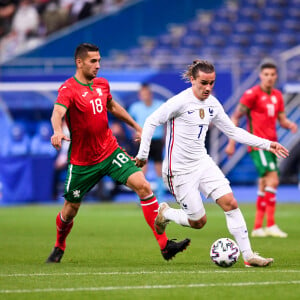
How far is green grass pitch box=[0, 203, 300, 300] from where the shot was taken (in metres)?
6.96

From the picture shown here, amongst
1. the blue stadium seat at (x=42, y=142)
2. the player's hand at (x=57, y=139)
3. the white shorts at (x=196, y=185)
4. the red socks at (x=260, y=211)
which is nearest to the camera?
the player's hand at (x=57, y=139)

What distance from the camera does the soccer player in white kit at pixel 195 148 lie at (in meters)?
8.83

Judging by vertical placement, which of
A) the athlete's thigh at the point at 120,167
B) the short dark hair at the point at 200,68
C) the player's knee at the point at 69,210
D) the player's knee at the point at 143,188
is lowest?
the player's knee at the point at 69,210

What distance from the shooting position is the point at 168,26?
93.6 ft

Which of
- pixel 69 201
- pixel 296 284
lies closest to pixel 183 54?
pixel 69 201

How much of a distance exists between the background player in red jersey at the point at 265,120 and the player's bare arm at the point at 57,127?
470cm

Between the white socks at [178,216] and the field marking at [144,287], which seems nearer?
the field marking at [144,287]

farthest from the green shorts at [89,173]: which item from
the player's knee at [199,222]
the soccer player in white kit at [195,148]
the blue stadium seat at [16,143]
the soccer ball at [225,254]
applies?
the blue stadium seat at [16,143]

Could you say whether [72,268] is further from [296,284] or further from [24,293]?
[296,284]

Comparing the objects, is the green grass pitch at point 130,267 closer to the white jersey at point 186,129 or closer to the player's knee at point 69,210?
the player's knee at point 69,210

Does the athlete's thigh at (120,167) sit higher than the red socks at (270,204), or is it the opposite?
the athlete's thigh at (120,167)

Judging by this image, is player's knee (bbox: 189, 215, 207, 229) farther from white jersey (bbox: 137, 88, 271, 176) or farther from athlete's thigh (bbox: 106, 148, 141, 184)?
athlete's thigh (bbox: 106, 148, 141, 184)

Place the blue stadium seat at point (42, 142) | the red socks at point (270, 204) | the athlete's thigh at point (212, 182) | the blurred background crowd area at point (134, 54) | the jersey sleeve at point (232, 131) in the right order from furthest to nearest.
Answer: the blue stadium seat at point (42, 142), the blurred background crowd area at point (134, 54), the red socks at point (270, 204), the jersey sleeve at point (232, 131), the athlete's thigh at point (212, 182)

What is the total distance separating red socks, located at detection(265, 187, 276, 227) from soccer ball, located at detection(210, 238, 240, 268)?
465 cm
